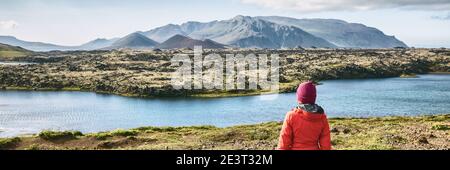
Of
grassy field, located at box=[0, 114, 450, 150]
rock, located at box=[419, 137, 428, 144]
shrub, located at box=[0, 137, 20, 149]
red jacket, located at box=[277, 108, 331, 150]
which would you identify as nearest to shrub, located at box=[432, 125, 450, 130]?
grassy field, located at box=[0, 114, 450, 150]

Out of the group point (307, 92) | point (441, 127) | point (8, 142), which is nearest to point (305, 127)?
point (307, 92)

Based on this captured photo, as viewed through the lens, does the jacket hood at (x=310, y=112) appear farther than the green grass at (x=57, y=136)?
No

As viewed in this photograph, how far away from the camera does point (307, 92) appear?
41.4ft

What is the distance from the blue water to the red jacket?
266ft

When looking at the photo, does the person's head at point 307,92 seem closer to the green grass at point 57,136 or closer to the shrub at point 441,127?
the shrub at point 441,127

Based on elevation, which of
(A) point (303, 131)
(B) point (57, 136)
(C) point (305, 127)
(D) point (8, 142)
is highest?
(C) point (305, 127)

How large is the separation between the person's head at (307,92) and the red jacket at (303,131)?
38cm

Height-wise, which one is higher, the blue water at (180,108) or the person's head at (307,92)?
the person's head at (307,92)

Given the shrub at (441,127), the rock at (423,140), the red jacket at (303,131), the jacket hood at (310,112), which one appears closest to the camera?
the jacket hood at (310,112)

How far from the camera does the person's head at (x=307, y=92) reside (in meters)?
12.6

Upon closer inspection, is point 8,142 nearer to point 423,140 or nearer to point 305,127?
point 423,140

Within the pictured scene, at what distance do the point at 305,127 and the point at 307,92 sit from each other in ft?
3.55

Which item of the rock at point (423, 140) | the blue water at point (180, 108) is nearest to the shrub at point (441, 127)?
the rock at point (423, 140)
